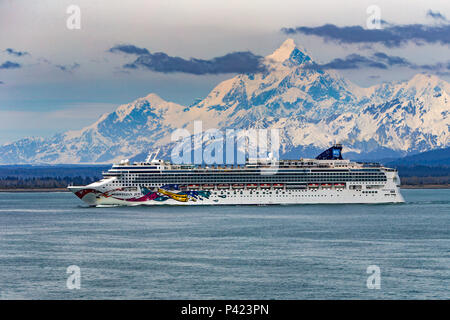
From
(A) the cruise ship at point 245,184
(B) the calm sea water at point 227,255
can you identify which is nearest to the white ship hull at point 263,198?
(A) the cruise ship at point 245,184

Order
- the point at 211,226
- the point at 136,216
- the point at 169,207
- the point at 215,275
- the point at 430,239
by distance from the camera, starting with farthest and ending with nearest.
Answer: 1. the point at 169,207
2. the point at 136,216
3. the point at 211,226
4. the point at 430,239
5. the point at 215,275

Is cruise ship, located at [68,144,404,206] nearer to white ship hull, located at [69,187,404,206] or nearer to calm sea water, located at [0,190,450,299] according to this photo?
white ship hull, located at [69,187,404,206]

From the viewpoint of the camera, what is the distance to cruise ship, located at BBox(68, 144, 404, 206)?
373 ft

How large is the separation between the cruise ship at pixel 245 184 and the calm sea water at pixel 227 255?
13.8m

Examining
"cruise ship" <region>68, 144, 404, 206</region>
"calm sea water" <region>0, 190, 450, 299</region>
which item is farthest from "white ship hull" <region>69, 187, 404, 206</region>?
"calm sea water" <region>0, 190, 450, 299</region>

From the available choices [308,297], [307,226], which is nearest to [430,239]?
[307,226]

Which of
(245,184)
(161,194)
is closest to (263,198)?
(245,184)

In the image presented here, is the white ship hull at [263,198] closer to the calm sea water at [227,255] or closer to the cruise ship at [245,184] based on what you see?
the cruise ship at [245,184]

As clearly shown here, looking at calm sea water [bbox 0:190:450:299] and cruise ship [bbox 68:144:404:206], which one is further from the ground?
cruise ship [bbox 68:144:404:206]

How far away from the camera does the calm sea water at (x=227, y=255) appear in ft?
158

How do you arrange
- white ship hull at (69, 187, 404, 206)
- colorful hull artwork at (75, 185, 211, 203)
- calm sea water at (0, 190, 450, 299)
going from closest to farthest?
calm sea water at (0, 190, 450, 299) < colorful hull artwork at (75, 185, 211, 203) < white ship hull at (69, 187, 404, 206)

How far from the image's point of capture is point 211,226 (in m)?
83.4

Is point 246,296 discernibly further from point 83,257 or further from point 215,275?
point 83,257
